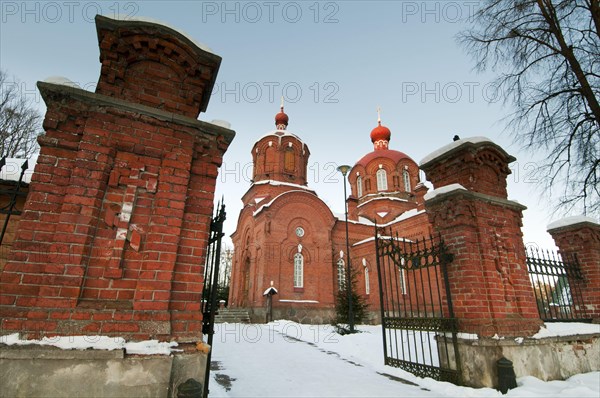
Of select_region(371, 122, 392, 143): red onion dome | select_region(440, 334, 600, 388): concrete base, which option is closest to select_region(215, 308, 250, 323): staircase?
select_region(440, 334, 600, 388): concrete base

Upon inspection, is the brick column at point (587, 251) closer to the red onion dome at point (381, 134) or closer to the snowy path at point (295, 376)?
the snowy path at point (295, 376)

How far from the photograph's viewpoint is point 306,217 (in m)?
22.6

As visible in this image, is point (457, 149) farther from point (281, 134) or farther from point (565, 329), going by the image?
point (281, 134)

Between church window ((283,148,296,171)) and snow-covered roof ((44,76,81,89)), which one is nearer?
snow-covered roof ((44,76,81,89))

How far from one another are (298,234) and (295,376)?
53.6ft

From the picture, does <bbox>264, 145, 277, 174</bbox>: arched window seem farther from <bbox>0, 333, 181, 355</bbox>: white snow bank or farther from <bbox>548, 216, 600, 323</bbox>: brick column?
<bbox>0, 333, 181, 355</bbox>: white snow bank

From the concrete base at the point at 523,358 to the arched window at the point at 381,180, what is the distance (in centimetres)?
2389

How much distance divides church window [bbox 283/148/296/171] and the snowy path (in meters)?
18.1

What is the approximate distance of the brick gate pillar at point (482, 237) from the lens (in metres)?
5.04

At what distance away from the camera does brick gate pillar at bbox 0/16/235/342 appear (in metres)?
2.71

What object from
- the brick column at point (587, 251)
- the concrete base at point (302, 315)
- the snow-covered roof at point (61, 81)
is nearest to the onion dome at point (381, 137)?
the concrete base at point (302, 315)

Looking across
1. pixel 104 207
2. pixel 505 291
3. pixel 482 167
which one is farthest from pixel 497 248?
pixel 104 207

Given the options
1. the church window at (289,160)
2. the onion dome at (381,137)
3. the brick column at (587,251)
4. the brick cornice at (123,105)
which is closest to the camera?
the brick cornice at (123,105)

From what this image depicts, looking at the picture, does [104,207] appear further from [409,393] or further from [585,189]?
[585,189]
